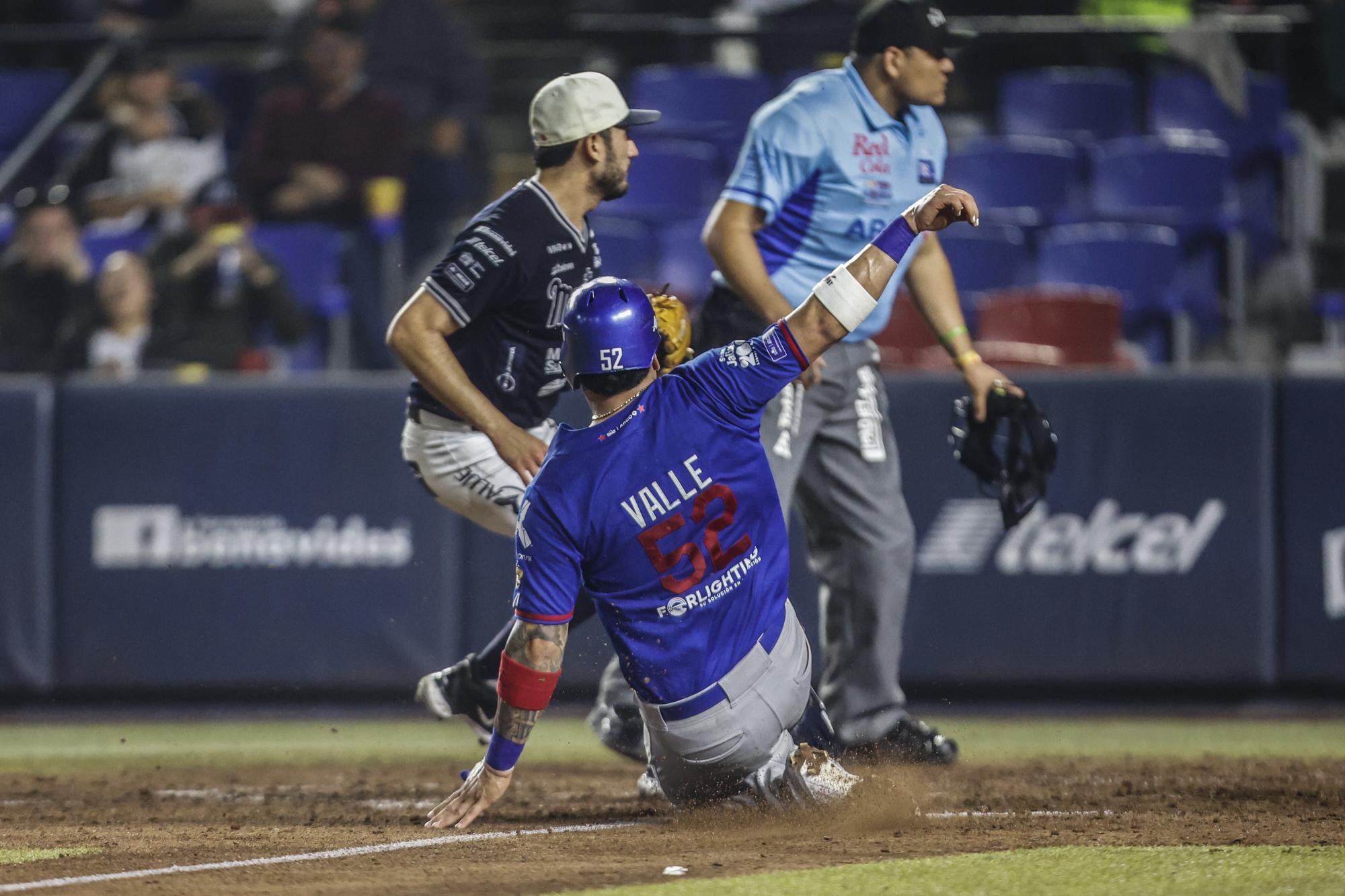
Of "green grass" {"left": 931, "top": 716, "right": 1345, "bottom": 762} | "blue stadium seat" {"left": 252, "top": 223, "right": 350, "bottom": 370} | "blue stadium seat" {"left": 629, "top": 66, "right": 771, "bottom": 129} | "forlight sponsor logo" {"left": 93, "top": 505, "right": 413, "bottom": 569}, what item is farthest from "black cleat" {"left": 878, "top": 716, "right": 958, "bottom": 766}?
"blue stadium seat" {"left": 629, "top": 66, "right": 771, "bottom": 129}

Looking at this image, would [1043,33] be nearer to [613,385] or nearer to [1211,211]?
[1211,211]

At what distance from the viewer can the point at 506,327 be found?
16.2 ft

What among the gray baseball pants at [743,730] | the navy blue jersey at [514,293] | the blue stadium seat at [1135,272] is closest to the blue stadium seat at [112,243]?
the blue stadium seat at [1135,272]

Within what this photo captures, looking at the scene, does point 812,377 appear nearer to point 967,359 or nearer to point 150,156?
point 967,359

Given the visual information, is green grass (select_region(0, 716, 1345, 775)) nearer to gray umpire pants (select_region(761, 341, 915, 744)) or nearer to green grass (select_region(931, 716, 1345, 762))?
green grass (select_region(931, 716, 1345, 762))

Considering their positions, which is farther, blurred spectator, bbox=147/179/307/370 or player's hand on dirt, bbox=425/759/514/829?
blurred spectator, bbox=147/179/307/370

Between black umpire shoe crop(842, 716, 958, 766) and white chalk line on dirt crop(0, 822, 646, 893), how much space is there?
3.84ft

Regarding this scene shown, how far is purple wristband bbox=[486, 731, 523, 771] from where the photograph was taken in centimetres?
406

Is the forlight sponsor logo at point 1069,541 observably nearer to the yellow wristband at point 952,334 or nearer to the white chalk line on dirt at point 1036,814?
the yellow wristband at point 952,334

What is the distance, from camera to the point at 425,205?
387 inches

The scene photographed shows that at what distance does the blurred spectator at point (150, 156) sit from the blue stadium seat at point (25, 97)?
105cm

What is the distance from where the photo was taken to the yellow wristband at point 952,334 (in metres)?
5.64

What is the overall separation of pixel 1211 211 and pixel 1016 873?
7.31 m

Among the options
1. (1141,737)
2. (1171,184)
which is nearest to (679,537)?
(1141,737)
